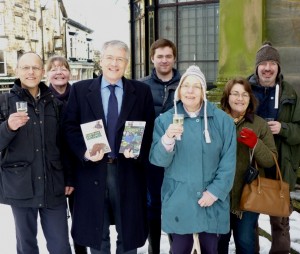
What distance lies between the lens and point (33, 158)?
3330 mm

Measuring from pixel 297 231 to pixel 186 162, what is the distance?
2385 millimetres

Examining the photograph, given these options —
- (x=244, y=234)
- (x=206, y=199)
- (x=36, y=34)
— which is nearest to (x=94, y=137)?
(x=206, y=199)

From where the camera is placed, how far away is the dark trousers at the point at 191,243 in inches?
128

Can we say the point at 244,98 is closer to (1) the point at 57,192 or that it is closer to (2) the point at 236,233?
(2) the point at 236,233

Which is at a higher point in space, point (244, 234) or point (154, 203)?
point (154, 203)

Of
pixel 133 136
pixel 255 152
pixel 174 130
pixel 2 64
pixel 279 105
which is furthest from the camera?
pixel 2 64

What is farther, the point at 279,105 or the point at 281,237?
the point at 281,237

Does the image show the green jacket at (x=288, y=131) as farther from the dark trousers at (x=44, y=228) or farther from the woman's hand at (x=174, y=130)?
the dark trousers at (x=44, y=228)

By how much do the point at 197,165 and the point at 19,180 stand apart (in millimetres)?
1425

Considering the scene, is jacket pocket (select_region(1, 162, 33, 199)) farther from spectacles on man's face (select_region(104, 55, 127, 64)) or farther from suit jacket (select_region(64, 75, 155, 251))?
spectacles on man's face (select_region(104, 55, 127, 64))

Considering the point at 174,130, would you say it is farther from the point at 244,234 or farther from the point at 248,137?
the point at 244,234

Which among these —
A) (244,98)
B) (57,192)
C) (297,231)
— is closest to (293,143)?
(244,98)

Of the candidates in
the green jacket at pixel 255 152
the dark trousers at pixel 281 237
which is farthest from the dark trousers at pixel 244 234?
the dark trousers at pixel 281 237

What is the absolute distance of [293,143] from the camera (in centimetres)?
376
